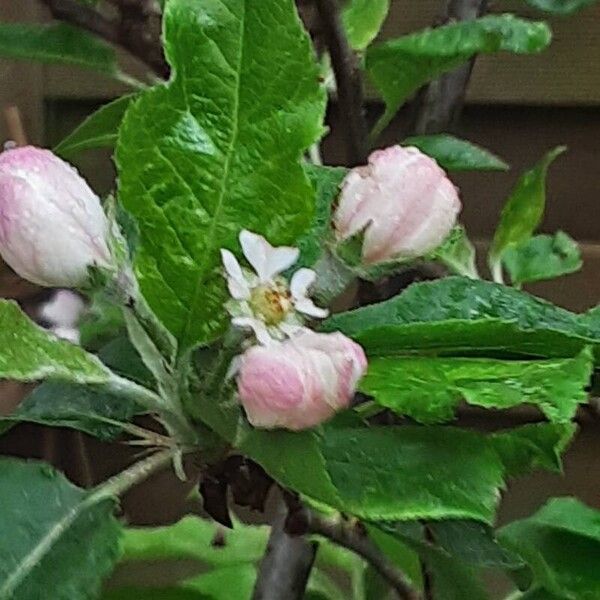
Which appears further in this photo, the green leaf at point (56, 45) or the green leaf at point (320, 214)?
the green leaf at point (56, 45)

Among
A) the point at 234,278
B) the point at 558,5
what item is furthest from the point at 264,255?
the point at 558,5

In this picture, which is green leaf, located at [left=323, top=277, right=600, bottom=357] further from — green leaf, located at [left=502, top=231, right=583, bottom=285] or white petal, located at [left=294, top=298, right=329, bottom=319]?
green leaf, located at [left=502, top=231, right=583, bottom=285]

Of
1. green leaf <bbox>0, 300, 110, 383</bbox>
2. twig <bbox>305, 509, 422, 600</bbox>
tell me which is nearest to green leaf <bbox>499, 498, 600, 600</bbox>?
twig <bbox>305, 509, 422, 600</bbox>

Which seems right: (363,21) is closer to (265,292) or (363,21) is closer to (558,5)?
(558,5)

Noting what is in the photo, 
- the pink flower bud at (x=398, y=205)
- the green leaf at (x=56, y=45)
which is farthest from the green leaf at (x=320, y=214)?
the green leaf at (x=56, y=45)

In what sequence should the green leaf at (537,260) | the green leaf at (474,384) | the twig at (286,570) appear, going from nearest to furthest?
the green leaf at (474,384) < the twig at (286,570) < the green leaf at (537,260)

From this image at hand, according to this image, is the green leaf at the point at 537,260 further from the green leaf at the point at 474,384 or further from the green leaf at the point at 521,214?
the green leaf at the point at 474,384
